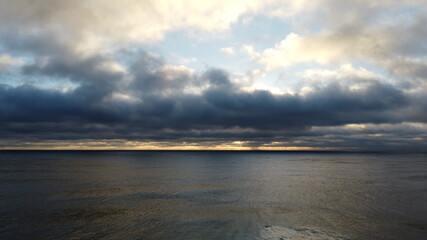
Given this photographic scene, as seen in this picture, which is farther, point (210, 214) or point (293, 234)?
point (210, 214)

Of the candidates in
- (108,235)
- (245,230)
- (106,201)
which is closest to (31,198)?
(106,201)

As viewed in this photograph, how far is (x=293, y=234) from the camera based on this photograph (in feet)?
66.5

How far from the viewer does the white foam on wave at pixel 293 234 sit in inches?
768

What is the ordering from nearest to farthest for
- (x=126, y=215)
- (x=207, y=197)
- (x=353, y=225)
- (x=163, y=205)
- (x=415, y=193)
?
A: (x=353, y=225) < (x=126, y=215) < (x=163, y=205) < (x=207, y=197) < (x=415, y=193)

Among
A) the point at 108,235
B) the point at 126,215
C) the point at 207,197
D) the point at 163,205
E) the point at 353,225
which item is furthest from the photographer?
the point at 207,197

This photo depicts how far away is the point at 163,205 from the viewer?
99.5ft

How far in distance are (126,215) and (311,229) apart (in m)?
15.2

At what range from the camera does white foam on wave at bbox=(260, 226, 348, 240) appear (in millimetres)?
19516

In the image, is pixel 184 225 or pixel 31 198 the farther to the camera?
pixel 31 198

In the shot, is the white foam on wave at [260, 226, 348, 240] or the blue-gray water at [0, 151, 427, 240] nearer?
the white foam on wave at [260, 226, 348, 240]

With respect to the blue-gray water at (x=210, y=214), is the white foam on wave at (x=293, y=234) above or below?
above

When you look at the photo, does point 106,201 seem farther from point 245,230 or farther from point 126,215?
point 245,230

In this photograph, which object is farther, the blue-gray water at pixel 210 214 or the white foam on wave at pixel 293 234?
the blue-gray water at pixel 210 214

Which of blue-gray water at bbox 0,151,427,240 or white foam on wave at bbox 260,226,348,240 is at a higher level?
white foam on wave at bbox 260,226,348,240
